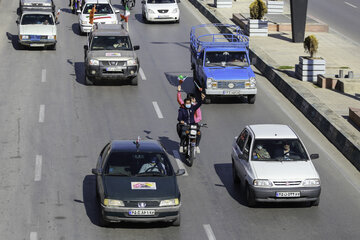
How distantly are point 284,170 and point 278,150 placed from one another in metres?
0.85

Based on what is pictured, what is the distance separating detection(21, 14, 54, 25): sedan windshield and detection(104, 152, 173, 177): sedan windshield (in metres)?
20.3

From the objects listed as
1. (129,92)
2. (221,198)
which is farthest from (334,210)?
(129,92)

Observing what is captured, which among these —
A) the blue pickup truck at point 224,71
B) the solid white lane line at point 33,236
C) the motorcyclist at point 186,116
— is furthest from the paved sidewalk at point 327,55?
the solid white lane line at point 33,236

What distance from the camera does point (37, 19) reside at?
119 ft

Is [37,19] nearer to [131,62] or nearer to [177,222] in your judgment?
[131,62]

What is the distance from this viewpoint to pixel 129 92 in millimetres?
28797

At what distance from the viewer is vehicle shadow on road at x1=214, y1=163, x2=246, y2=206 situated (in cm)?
1842

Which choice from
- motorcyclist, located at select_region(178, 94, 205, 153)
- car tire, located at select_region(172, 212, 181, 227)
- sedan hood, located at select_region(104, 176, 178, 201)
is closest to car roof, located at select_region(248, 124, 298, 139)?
motorcyclist, located at select_region(178, 94, 205, 153)

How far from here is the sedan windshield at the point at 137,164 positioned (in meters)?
16.6

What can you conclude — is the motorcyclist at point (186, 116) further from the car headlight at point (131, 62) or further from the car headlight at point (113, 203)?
the car headlight at point (131, 62)

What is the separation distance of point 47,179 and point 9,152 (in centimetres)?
263

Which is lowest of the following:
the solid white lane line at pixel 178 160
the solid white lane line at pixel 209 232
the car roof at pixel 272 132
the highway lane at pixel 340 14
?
the highway lane at pixel 340 14

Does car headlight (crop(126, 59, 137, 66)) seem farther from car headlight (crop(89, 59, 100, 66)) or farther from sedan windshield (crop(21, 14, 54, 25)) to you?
sedan windshield (crop(21, 14, 54, 25))

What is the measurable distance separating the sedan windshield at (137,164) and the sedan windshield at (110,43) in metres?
Answer: 13.5
